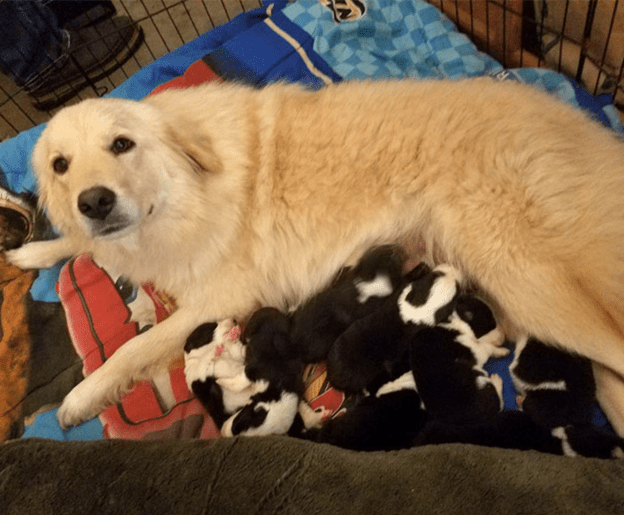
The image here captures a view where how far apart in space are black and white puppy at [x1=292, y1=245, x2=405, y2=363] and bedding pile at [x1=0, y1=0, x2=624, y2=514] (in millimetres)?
177

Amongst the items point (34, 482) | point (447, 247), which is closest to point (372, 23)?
point (447, 247)

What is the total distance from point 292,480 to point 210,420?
2.36 feet

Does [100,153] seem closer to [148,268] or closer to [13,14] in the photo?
[148,268]

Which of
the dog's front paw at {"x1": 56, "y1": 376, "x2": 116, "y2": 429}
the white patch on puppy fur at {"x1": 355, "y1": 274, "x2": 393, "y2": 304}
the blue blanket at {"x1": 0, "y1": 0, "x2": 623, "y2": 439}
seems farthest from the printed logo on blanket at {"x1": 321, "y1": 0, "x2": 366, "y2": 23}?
the dog's front paw at {"x1": 56, "y1": 376, "x2": 116, "y2": 429}

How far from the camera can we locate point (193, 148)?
1810mm

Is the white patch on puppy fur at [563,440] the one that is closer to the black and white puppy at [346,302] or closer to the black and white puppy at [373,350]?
the black and white puppy at [373,350]

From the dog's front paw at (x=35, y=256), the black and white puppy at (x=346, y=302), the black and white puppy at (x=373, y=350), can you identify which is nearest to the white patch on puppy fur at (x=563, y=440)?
the black and white puppy at (x=373, y=350)

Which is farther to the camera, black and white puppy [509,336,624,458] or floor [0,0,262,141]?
floor [0,0,262,141]

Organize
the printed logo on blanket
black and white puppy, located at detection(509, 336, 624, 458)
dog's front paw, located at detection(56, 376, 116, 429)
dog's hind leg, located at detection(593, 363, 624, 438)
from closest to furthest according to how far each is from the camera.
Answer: black and white puppy, located at detection(509, 336, 624, 458) → dog's hind leg, located at detection(593, 363, 624, 438) → dog's front paw, located at detection(56, 376, 116, 429) → the printed logo on blanket

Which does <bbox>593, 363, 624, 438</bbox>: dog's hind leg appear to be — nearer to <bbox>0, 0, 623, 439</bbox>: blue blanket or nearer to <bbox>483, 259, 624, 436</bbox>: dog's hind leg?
<bbox>483, 259, 624, 436</bbox>: dog's hind leg

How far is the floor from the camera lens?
3.61m

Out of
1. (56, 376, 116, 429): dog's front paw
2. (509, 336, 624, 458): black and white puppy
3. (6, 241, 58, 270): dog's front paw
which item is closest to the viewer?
(509, 336, 624, 458): black and white puppy

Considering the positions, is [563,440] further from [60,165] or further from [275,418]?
[60,165]

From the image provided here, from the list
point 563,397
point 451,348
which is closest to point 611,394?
point 563,397
